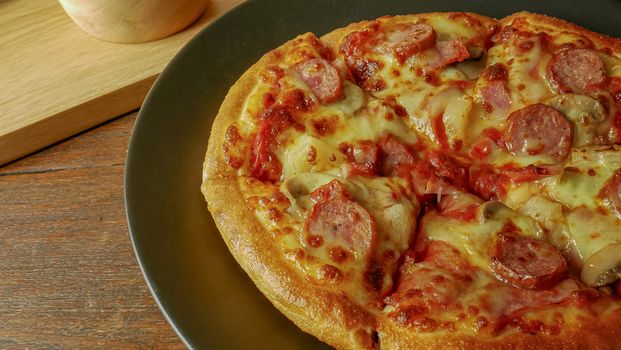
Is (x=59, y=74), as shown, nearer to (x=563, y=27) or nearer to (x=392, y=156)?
(x=392, y=156)

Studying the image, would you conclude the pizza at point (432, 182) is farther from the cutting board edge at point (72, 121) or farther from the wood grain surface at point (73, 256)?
the cutting board edge at point (72, 121)

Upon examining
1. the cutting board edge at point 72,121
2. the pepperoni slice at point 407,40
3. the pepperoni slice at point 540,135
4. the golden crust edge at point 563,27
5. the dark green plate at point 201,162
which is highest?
the golden crust edge at point 563,27

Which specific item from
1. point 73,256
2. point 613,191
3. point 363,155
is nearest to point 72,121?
point 73,256

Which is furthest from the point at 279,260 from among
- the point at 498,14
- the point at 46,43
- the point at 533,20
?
the point at 46,43

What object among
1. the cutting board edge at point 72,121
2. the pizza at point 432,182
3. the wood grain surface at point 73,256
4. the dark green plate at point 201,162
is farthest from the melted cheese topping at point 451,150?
the cutting board edge at point 72,121

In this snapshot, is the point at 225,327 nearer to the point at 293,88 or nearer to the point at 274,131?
the point at 274,131

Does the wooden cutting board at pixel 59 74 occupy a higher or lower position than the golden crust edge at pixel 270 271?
lower

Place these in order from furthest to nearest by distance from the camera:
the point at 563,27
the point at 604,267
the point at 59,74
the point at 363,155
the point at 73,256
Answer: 1. the point at 59,74
2. the point at 563,27
3. the point at 73,256
4. the point at 363,155
5. the point at 604,267
